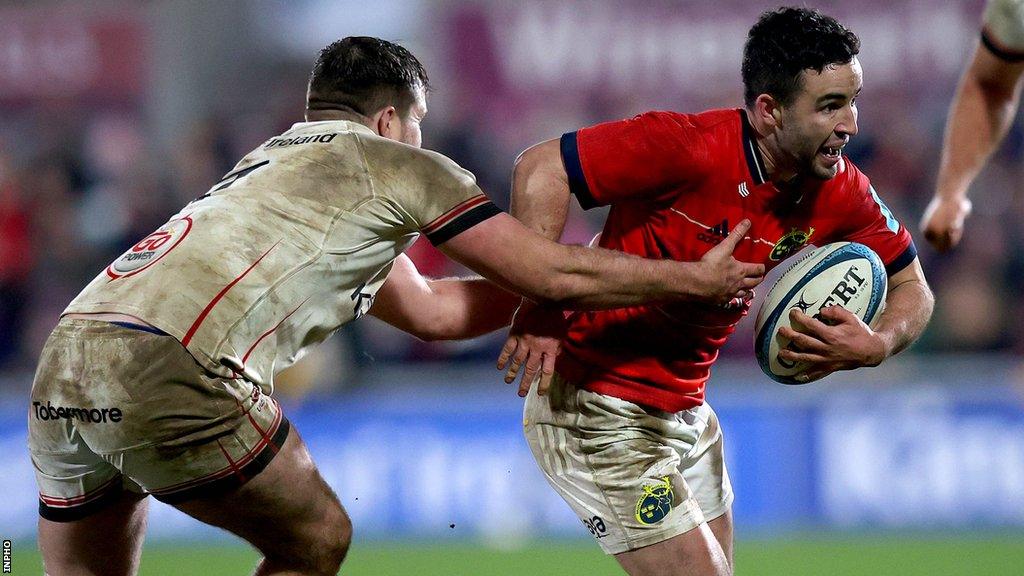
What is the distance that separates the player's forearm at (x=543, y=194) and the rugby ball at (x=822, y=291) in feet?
2.53

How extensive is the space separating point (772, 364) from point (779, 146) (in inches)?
28.0

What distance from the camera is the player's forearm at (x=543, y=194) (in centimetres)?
399

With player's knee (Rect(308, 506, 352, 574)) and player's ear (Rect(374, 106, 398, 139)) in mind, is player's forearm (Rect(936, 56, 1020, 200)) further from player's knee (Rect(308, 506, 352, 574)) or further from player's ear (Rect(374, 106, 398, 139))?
player's knee (Rect(308, 506, 352, 574))

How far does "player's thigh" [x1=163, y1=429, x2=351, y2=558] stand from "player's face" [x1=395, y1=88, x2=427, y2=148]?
1062 mm

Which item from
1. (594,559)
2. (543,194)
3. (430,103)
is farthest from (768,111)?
(430,103)

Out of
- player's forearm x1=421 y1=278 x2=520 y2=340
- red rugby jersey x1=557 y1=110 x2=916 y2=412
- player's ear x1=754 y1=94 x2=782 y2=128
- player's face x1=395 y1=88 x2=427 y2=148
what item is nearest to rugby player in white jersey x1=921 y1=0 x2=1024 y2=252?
red rugby jersey x1=557 y1=110 x2=916 y2=412

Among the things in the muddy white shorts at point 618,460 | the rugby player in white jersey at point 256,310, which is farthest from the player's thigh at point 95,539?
the muddy white shorts at point 618,460

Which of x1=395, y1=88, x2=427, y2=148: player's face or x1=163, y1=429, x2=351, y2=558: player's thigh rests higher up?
x1=395, y1=88, x2=427, y2=148: player's face

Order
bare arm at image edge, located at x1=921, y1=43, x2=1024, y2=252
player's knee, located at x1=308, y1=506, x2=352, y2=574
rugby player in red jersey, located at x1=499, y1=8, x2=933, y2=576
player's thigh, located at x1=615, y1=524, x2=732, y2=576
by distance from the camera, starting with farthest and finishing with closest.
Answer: bare arm at image edge, located at x1=921, y1=43, x2=1024, y2=252
player's thigh, located at x1=615, y1=524, x2=732, y2=576
rugby player in red jersey, located at x1=499, y1=8, x2=933, y2=576
player's knee, located at x1=308, y1=506, x2=352, y2=574

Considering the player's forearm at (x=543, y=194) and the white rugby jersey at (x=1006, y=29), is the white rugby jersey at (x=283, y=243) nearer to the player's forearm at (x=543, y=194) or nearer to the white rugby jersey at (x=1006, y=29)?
the player's forearm at (x=543, y=194)

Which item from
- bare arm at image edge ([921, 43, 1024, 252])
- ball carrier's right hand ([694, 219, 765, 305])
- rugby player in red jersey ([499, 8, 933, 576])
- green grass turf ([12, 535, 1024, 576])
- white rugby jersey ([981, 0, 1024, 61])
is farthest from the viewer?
green grass turf ([12, 535, 1024, 576])

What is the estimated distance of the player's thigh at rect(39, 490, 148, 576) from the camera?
3996mm

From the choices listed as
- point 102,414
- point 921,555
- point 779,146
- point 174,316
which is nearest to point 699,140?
point 779,146

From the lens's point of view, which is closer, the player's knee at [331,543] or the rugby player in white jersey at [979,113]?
the player's knee at [331,543]
